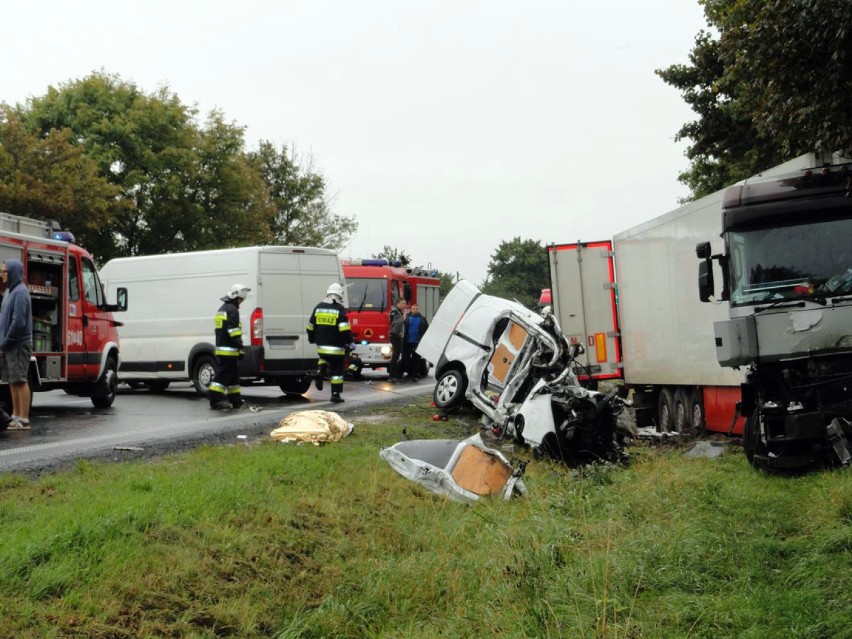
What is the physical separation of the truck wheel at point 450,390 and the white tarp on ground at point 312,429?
10.1 feet

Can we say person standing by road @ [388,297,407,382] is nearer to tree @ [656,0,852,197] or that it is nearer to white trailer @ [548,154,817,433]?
white trailer @ [548,154,817,433]

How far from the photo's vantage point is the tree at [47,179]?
93.9ft

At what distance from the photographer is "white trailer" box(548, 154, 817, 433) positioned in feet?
40.1

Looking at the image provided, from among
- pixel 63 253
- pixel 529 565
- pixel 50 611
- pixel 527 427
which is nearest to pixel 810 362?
pixel 527 427

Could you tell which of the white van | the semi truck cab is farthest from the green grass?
the white van

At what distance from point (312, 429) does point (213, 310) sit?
7.09 meters

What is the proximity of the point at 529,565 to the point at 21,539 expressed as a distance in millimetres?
2958

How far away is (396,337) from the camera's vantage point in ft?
81.9

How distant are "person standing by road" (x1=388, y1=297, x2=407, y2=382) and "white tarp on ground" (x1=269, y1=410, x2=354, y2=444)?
13.2m

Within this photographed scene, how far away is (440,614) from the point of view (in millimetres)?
5949

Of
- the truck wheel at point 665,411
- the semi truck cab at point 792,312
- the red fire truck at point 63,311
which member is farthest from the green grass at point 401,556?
the red fire truck at point 63,311

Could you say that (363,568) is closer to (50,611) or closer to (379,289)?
(50,611)

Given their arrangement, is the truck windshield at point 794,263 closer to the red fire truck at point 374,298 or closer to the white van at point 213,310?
the white van at point 213,310

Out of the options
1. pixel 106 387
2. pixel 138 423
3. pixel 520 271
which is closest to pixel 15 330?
pixel 138 423
